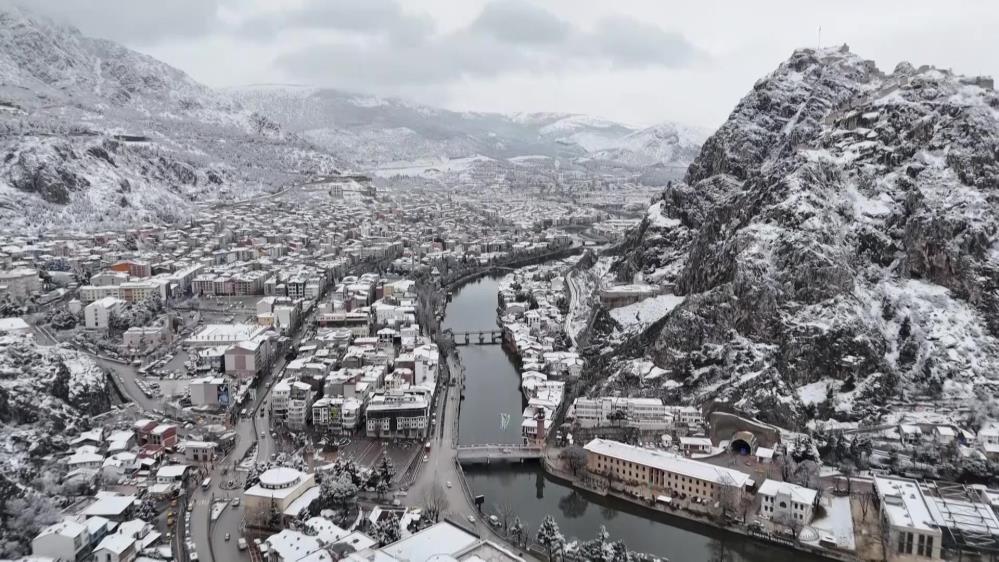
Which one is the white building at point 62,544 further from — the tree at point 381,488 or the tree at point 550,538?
the tree at point 550,538

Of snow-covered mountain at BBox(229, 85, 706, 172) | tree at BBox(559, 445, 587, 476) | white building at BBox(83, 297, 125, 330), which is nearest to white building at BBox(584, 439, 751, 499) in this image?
tree at BBox(559, 445, 587, 476)

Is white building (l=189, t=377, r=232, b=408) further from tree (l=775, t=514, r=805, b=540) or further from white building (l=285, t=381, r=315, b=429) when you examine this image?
tree (l=775, t=514, r=805, b=540)

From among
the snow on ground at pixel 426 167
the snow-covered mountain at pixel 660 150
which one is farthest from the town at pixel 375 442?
the snow-covered mountain at pixel 660 150

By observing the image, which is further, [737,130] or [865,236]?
[737,130]

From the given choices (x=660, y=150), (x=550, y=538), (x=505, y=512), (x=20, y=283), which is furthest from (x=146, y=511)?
(x=660, y=150)

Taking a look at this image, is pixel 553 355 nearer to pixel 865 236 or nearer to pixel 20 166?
pixel 865 236

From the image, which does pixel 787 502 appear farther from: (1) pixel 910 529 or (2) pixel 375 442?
(2) pixel 375 442

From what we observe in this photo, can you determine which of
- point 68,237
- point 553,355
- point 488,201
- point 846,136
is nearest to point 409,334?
point 553,355
